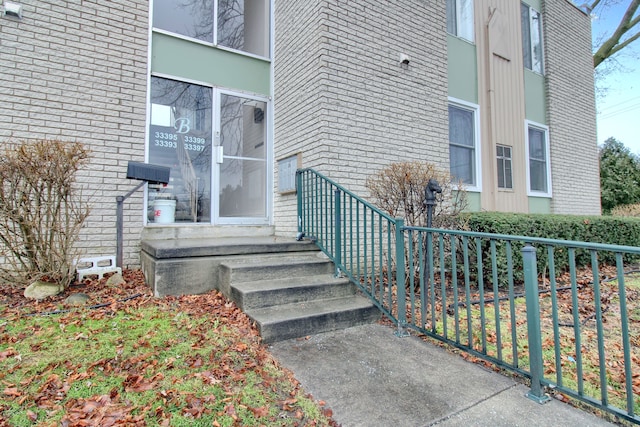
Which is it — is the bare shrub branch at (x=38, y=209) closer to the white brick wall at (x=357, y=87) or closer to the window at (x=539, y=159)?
the white brick wall at (x=357, y=87)

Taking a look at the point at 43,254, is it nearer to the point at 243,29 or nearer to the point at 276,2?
the point at 243,29

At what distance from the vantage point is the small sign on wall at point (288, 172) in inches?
196

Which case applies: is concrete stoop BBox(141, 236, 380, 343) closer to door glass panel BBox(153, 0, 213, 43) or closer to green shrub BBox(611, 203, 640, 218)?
door glass panel BBox(153, 0, 213, 43)

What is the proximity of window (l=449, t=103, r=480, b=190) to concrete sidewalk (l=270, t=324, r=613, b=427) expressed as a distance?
14.0 feet

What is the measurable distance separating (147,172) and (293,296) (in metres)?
2.29

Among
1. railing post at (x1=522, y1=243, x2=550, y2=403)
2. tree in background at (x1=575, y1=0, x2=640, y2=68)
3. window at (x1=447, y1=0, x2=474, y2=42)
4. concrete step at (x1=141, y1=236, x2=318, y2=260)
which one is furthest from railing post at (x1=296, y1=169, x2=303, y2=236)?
tree in background at (x1=575, y1=0, x2=640, y2=68)

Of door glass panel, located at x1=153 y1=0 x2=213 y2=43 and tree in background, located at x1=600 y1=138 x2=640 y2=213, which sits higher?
door glass panel, located at x1=153 y1=0 x2=213 y2=43

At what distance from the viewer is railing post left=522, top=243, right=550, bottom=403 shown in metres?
2.13

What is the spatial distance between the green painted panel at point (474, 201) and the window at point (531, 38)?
3684mm

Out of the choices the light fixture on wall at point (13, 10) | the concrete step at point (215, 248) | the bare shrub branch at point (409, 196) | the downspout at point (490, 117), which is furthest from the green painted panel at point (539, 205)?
the light fixture on wall at point (13, 10)

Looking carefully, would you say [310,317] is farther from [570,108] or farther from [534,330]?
[570,108]

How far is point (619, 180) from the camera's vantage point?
12156 millimetres

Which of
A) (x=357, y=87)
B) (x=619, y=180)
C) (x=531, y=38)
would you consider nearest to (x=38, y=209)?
(x=357, y=87)

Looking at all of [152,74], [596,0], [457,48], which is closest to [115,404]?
[152,74]
